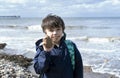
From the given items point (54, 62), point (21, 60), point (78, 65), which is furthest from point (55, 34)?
point (21, 60)

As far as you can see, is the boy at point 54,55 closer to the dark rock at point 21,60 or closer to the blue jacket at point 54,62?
the blue jacket at point 54,62

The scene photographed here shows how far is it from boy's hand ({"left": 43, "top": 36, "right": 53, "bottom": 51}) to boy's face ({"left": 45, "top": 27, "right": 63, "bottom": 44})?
0.50ft

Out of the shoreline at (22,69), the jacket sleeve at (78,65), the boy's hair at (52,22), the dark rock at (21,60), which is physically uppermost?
the boy's hair at (52,22)

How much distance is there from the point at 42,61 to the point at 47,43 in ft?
0.63

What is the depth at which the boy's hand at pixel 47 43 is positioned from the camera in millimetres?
2857

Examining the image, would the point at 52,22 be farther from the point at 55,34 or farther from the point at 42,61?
the point at 42,61

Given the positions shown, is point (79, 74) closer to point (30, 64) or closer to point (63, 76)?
point (63, 76)

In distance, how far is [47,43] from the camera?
Answer: 287cm

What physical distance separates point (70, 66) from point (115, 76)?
8.51 m

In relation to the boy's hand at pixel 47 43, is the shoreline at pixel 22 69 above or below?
below

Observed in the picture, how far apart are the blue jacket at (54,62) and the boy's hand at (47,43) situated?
50 mm

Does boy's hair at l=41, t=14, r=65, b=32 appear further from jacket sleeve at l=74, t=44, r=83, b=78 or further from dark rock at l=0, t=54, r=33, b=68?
dark rock at l=0, t=54, r=33, b=68

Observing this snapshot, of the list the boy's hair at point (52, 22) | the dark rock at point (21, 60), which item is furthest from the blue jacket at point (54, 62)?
the dark rock at point (21, 60)

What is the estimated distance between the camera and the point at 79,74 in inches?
125
